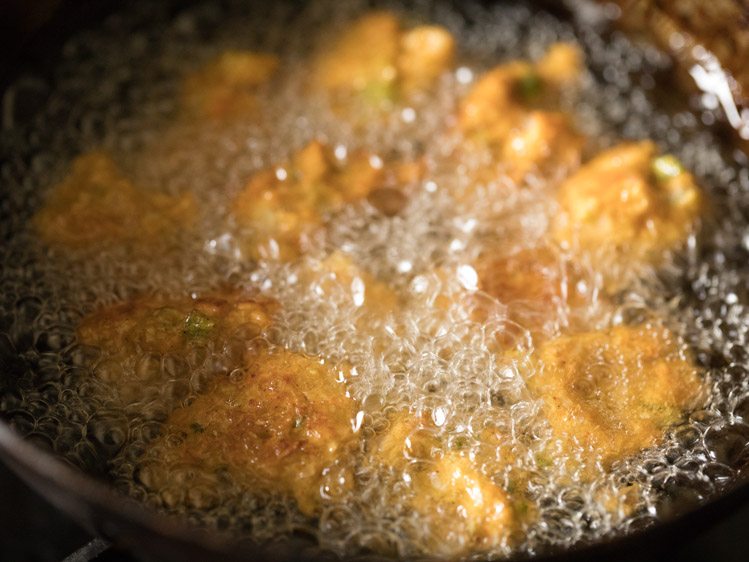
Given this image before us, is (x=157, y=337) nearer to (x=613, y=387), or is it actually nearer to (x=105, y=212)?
(x=105, y=212)

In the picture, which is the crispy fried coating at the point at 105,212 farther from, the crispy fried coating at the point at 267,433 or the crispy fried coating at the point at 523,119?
the crispy fried coating at the point at 523,119

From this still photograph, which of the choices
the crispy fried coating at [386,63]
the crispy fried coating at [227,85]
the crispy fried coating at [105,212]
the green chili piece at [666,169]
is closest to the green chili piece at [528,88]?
the crispy fried coating at [386,63]

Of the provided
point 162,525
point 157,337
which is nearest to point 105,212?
point 157,337

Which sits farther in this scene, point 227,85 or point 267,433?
point 227,85

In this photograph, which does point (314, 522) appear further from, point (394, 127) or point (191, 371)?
point (394, 127)

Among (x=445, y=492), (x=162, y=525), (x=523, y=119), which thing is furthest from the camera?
(x=523, y=119)

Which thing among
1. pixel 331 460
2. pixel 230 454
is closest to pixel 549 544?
pixel 331 460
